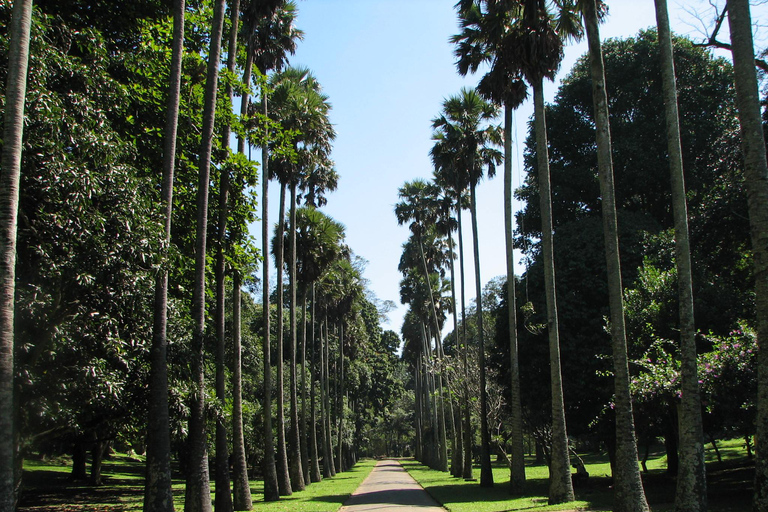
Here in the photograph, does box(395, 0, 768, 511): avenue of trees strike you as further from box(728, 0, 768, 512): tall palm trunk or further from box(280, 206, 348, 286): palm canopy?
box(280, 206, 348, 286): palm canopy

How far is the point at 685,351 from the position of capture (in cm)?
1165

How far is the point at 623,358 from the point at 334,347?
4809 cm

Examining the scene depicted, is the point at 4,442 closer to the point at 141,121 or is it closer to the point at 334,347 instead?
the point at 141,121

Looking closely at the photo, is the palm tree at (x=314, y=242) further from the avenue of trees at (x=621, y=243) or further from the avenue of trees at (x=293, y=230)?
the avenue of trees at (x=621, y=243)

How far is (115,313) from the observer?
39.9 feet

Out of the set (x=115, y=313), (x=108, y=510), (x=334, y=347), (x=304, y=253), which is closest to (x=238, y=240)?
(x=115, y=313)

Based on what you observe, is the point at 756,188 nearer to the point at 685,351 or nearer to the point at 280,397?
the point at 685,351

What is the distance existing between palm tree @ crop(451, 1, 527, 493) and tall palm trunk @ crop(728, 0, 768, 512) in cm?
982

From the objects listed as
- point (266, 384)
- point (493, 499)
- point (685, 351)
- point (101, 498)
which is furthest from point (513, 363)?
point (101, 498)

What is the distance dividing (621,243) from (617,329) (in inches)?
437

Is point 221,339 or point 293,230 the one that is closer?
point 221,339

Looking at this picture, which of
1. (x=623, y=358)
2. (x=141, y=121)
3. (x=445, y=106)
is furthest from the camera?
(x=445, y=106)

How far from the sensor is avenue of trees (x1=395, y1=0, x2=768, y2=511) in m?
12.4

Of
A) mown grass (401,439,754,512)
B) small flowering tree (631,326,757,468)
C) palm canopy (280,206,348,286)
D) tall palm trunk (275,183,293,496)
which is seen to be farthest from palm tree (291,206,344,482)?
small flowering tree (631,326,757,468)
